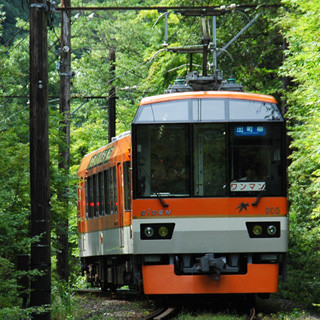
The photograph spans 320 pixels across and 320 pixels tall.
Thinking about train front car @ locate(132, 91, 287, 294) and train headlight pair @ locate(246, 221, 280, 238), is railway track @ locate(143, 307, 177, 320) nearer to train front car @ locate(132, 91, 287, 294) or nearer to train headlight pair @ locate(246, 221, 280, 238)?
train front car @ locate(132, 91, 287, 294)

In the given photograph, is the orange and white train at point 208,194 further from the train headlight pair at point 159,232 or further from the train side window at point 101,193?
the train side window at point 101,193

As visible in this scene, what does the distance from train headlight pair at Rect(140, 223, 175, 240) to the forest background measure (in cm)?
164

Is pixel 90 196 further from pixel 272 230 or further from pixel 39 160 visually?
pixel 39 160

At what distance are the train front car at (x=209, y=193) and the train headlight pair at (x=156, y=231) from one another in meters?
0.02

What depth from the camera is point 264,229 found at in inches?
538

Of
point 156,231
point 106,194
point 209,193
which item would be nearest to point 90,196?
point 106,194

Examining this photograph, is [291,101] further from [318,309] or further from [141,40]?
[141,40]

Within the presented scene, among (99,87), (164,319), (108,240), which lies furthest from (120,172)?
(99,87)

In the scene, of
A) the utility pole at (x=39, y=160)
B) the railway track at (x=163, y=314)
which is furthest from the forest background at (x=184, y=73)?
the railway track at (x=163, y=314)

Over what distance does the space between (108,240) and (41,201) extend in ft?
22.3

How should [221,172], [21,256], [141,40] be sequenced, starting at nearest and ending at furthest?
[21,256] → [221,172] → [141,40]

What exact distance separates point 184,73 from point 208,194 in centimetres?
1776

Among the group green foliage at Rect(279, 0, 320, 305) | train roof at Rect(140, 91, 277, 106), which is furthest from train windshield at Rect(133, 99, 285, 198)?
green foliage at Rect(279, 0, 320, 305)

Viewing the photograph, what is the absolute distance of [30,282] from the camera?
38.5ft
